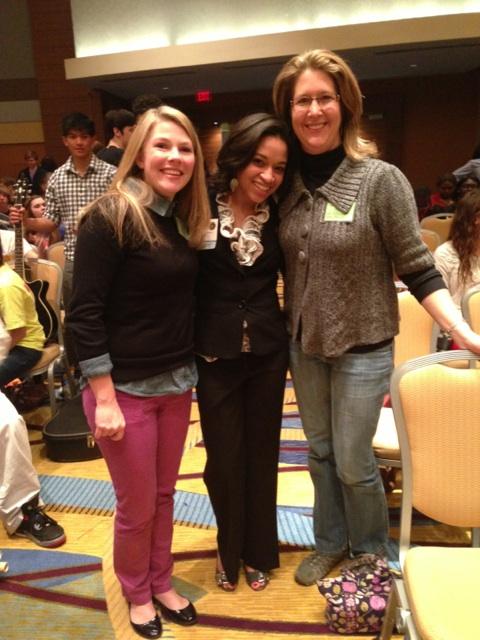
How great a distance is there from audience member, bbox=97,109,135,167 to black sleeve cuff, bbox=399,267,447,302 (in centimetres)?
250

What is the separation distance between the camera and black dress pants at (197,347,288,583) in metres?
1.60

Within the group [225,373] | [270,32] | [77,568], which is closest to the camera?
[225,373]

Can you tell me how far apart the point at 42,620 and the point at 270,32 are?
675cm

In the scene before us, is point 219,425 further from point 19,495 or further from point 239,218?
point 19,495

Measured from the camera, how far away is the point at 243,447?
169 centimetres

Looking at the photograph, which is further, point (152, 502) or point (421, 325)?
point (421, 325)

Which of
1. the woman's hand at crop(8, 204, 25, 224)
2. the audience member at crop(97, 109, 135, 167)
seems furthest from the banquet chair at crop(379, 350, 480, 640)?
→ the audience member at crop(97, 109, 135, 167)

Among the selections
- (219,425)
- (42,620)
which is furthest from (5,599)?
(219,425)

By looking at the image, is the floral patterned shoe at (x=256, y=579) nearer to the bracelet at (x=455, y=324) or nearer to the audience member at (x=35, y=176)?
the bracelet at (x=455, y=324)

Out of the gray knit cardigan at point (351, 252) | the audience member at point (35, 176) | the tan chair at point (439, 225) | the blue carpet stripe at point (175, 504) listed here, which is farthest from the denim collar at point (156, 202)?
the audience member at point (35, 176)

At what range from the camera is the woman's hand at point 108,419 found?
1354mm

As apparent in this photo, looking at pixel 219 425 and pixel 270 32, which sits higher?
pixel 270 32

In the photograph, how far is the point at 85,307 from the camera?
1304 mm

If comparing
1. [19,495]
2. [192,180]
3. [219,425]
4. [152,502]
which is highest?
[192,180]
